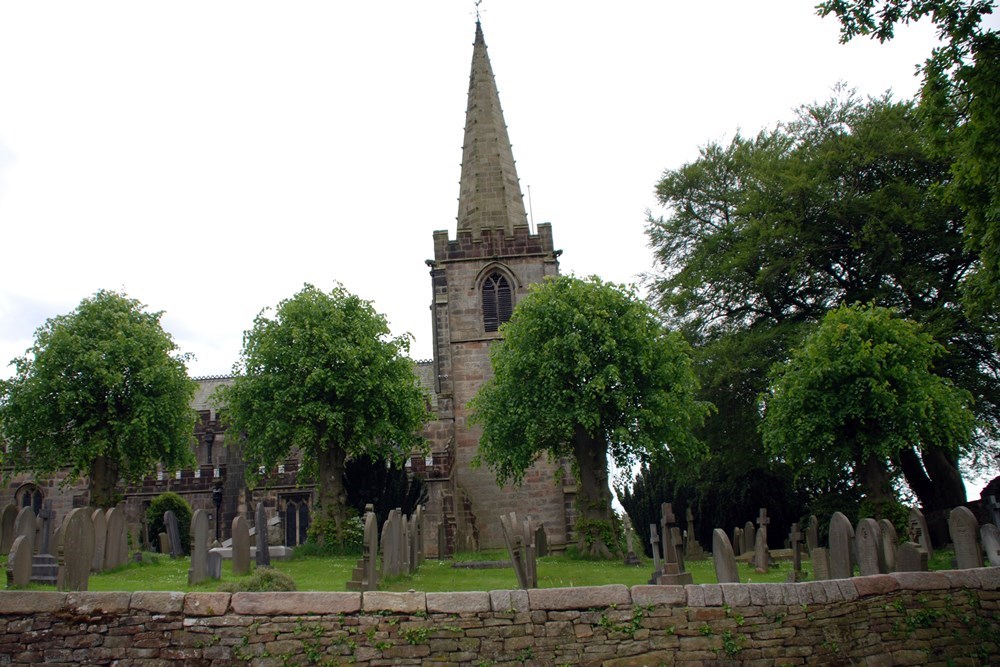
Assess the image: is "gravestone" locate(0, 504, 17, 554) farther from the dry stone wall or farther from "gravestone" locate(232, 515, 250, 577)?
the dry stone wall

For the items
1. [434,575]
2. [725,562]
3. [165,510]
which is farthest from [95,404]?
[725,562]

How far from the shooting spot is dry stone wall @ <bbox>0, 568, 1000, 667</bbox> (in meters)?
9.66

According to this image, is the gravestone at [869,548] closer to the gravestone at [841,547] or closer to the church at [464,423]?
the gravestone at [841,547]

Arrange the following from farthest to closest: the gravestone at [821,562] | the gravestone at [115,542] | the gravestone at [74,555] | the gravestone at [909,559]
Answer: the gravestone at [115,542]
the gravestone at [821,562]
the gravestone at [909,559]
the gravestone at [74,555]

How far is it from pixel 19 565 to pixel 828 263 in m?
23.9

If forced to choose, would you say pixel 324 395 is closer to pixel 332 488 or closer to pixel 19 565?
pixel 332 488

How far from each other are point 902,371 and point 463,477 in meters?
16.3

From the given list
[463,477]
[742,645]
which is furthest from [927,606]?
[463,477]

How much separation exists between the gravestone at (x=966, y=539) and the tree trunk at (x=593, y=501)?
9290mm

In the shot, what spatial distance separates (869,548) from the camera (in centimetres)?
1284

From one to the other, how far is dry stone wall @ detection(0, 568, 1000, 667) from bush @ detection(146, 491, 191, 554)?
18.0 metres

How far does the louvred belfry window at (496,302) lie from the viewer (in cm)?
3241

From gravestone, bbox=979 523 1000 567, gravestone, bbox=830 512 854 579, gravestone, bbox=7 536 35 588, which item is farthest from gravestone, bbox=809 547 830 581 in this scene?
gravestone, bbox=7 536 35 588

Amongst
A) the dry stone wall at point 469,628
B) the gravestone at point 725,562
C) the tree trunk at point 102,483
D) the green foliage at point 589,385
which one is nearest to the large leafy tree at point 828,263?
the green foliage at point 589,385
